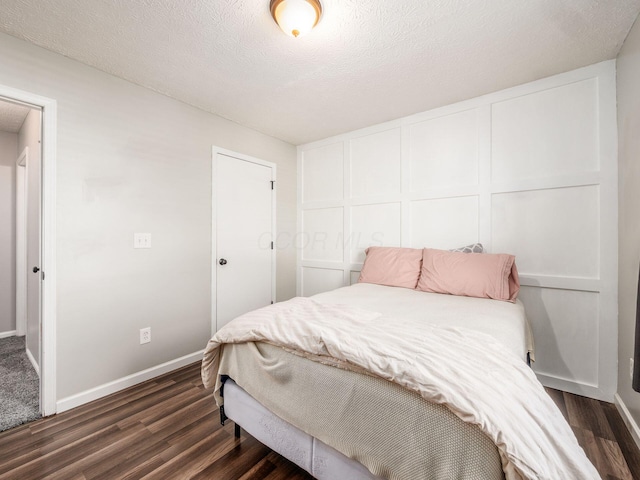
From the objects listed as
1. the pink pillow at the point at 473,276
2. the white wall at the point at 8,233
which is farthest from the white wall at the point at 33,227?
the pink pillow at the point at 473,276

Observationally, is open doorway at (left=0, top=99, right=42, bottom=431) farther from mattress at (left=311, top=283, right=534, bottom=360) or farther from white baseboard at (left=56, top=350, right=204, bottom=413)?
mattress at (left=311, top=283, right=534, bottom=360)

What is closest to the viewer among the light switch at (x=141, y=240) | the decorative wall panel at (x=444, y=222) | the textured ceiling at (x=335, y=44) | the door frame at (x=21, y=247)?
the textured ceiling at (x=335, y=44)

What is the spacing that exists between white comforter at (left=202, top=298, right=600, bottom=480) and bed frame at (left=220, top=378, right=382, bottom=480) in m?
0.34

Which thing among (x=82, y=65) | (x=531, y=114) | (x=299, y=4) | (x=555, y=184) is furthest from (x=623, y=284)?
(x=82, y=65)

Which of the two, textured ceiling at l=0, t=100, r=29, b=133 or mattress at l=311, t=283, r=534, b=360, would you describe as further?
textured ceiling at l=0, t=100, r=29, b=133

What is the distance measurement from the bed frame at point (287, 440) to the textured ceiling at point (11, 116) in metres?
3.06

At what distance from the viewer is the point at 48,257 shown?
1.92m

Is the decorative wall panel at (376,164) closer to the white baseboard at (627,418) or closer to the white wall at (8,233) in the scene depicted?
the white baseboard at (627,418)

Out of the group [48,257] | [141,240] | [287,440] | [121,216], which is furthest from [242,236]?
[287,440]

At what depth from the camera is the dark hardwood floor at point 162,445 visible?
144 cm

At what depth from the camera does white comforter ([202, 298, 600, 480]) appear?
770 mm

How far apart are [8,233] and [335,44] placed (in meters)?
4.16

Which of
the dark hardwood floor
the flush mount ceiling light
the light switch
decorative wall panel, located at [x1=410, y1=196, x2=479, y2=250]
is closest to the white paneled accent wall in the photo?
decorative wall panel, located at [x1=410, y1=196, x2=479, y2=250]

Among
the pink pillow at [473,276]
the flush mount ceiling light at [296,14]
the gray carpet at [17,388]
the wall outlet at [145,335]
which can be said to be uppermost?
the flush mount ceiling light at [296,14]
